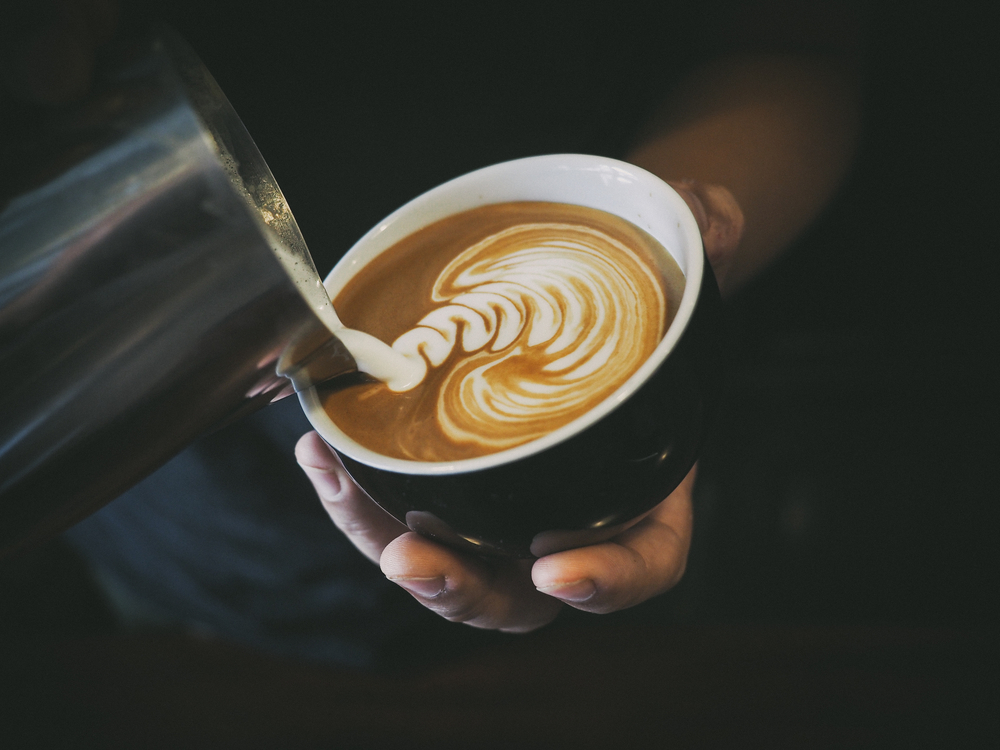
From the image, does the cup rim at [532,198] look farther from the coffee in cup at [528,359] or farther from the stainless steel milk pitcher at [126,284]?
the stainless steel milk pitcher at [126,284]

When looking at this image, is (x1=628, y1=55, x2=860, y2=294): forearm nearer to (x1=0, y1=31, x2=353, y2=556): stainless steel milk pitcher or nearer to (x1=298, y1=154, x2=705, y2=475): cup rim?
(x1=298, y1=154, x2=705, y2=475): cup rim

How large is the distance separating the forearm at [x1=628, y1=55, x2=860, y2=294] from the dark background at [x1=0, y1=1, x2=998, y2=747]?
151 mm

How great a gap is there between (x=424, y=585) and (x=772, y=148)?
2.77ft

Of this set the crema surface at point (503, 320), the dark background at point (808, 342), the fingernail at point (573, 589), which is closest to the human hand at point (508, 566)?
the fingernail at point (573, 589)

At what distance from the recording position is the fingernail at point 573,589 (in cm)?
63

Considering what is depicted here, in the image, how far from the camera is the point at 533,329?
678mm

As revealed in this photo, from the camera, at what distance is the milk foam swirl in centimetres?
60

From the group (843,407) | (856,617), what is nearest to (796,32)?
(843,407)

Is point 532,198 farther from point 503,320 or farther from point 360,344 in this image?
point 360,344

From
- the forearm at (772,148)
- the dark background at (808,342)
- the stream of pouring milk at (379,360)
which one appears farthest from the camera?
the forearm at (772,148)

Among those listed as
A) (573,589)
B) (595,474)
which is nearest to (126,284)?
(595,474)

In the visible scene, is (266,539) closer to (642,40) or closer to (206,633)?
(206,633)

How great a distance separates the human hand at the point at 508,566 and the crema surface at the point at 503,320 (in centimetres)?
12

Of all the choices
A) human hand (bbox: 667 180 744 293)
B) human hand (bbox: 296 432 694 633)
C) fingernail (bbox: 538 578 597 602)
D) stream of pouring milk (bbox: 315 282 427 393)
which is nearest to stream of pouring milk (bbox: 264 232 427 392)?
stream of pouring milk (bbox: 315 282 427 393)
